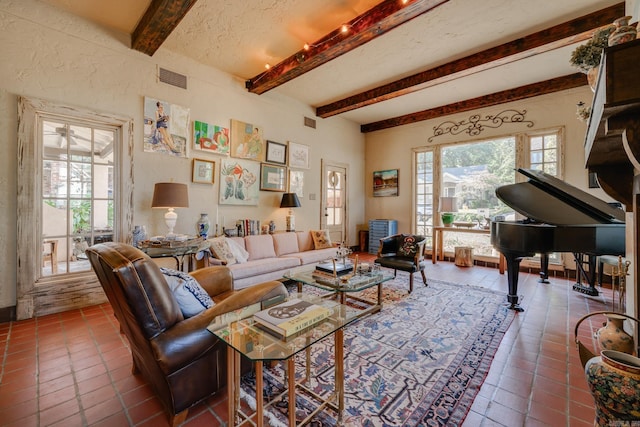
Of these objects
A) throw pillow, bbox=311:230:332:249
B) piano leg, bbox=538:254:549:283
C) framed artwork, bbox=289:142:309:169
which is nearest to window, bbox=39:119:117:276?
framed artwork, bbox=289:142:309:169

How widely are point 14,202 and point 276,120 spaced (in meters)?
3.70

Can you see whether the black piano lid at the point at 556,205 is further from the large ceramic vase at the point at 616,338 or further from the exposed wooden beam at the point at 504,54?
the exposed wooden beam at the point at 504,54

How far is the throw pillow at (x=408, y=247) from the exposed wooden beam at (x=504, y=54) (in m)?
2.58

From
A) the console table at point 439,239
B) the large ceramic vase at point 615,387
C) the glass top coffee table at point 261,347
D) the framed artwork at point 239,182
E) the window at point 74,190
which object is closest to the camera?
the large ceramic vase at point 615,387

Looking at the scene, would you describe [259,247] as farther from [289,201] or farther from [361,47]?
[361,47]

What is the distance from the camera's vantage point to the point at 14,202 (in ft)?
8.80

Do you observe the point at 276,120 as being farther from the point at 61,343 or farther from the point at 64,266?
the point at 61,343

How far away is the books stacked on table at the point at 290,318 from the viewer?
1.25 meters

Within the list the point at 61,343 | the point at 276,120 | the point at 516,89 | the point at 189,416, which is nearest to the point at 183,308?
the point at 189,416

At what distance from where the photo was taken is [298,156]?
5383mm

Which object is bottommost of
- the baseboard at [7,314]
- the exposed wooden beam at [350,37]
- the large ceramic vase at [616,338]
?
the baseboard at [7,314]

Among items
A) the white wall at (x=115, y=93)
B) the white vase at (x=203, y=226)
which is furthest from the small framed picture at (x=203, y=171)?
the white vase at (x=203, y=226)

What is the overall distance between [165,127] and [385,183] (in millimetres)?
5007

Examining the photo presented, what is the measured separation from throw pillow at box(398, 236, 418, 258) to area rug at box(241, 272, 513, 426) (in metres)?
0.80
